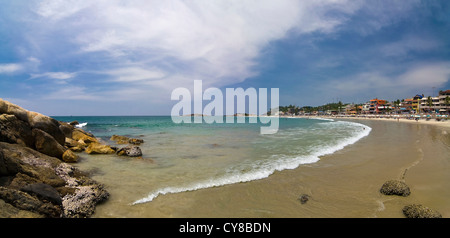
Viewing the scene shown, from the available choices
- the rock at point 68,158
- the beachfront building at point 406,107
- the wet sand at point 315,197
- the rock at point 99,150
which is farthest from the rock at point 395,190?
the beachfront building at point 406,107

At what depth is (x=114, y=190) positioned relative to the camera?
24.5 ft

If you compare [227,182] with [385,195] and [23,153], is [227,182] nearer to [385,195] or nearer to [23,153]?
[385,195]

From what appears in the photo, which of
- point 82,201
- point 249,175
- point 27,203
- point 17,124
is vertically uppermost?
point 17,124

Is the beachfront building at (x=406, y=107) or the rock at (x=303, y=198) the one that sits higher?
the beachfront building at (x=406, y=107)

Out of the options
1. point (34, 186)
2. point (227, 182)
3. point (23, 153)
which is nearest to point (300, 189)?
point (227, 182)

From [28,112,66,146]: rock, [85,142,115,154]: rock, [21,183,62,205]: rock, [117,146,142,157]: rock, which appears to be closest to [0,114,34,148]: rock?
[28,112,66,146]: rock

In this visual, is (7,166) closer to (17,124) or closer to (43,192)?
(43,192)

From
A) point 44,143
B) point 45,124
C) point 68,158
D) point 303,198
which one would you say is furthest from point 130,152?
point 303,198

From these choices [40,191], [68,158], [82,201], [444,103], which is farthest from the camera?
[444,103]

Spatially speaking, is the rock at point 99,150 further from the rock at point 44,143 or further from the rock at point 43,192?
the rock at point 43,192

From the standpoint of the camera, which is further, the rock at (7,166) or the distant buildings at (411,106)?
the distant buildings at (411,106)

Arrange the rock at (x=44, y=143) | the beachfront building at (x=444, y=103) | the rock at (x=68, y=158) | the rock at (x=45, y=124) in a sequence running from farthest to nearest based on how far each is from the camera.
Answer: the beachfront building at (x=444, y=103)
the rock at (x=68, y=158)
the rock at (x=45, y=124)
the rock at (x=44, y=143)

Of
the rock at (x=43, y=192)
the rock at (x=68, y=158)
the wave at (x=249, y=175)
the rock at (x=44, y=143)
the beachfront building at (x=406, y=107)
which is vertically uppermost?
the beachfront building at (x=406, y=107)
